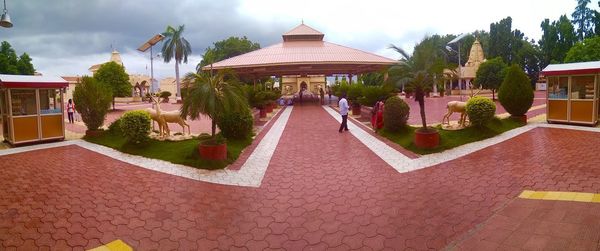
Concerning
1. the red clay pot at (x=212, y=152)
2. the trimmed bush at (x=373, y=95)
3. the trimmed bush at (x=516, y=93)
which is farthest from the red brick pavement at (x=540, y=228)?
the trimmed bush at (x=373, y=95)

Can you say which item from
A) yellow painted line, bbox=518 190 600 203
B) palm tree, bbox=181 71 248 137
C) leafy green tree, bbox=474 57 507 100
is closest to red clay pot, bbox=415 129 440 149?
yellow painted line, bbox=518 190 600 203

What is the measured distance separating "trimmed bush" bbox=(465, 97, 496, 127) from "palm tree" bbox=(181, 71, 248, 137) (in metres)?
6.43

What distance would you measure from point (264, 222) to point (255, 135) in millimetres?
7477

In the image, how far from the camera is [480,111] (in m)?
10.1

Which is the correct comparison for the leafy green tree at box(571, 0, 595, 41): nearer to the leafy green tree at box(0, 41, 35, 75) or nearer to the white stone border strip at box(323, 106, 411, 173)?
the white stone border strip at box(323, 106, 411, 173)

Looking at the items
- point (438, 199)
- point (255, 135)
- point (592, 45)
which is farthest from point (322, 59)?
point (592, 45)

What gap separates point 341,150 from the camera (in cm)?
953

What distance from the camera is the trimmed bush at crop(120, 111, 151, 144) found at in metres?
9.43

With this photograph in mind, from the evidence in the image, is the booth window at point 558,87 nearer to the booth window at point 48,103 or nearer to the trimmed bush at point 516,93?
the trimmed bush at point 516,93

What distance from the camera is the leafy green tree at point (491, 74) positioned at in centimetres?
2763

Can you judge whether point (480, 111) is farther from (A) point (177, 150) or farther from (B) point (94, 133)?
(B) point (94, 133)

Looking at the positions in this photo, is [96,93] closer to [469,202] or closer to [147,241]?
[147,241]

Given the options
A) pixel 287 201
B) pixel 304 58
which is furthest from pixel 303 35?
pixel 287 201

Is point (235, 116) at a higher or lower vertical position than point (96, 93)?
lower
